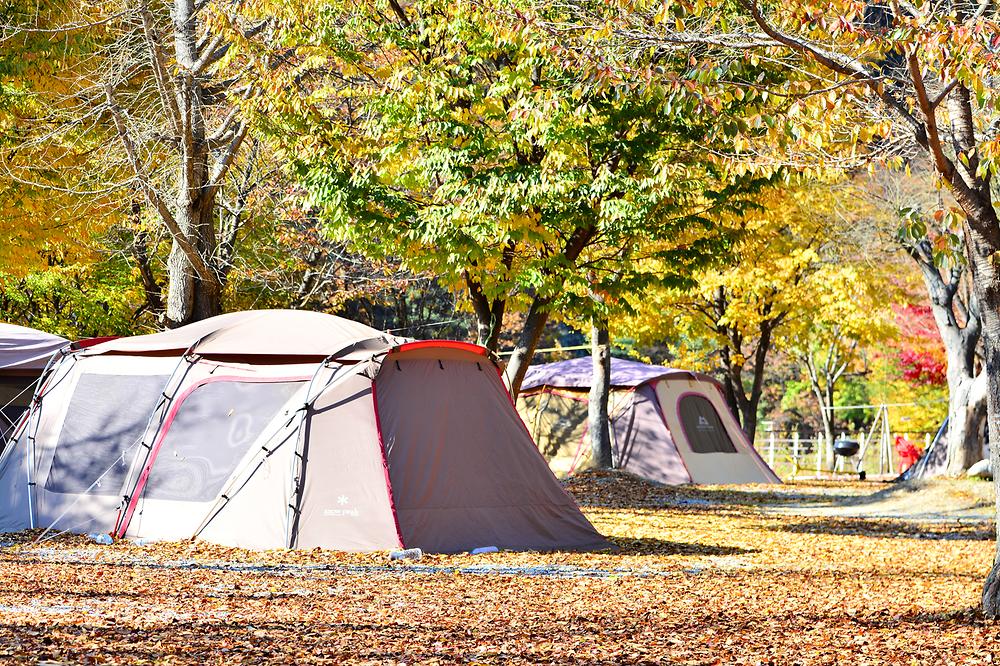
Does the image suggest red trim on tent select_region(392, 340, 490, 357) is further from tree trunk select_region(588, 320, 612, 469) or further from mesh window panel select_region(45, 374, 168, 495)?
tree trunk select_region(588, 320, 612, 469)

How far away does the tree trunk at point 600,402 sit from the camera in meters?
19.4

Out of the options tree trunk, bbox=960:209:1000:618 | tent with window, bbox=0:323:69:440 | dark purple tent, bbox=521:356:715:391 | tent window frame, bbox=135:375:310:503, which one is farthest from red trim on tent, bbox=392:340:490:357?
dark purple tent, bbox=521:356:715:391

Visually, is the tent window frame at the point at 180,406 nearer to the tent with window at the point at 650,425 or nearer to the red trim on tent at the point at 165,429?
the red trim on tent at the point at 165,429

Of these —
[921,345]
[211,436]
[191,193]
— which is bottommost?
[211,436]

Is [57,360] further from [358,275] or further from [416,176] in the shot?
[358,275]

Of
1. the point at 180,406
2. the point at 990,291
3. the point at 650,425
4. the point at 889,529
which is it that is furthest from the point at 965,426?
the point at 180,406

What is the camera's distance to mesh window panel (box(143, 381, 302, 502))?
33.7ft

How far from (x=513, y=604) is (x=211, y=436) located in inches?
164

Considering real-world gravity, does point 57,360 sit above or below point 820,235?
below

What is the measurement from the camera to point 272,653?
554 cm

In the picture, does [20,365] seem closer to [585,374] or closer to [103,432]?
[103,432]

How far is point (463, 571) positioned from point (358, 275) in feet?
Answer: 52.9

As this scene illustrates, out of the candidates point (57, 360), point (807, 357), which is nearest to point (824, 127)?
point (57, 360)

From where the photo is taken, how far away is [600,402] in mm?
19688
